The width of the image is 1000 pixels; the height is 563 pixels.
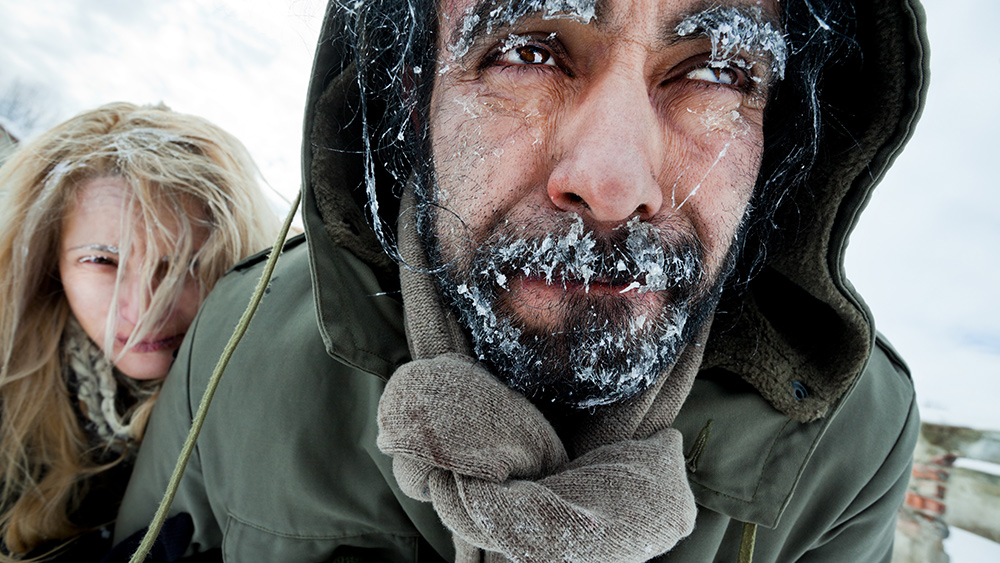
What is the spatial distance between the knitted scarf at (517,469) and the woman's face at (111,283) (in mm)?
1072

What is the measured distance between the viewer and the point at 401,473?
0.81 meters

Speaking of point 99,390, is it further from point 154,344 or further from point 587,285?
point 587,285

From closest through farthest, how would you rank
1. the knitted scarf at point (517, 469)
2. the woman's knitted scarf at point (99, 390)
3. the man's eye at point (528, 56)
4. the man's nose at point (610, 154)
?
→ the knitted scarf at point (517, 469) → the man's nose at point (610, 154) → the man's eye at point (528, 56) → the woman's knitted scarf at point (99, 390)

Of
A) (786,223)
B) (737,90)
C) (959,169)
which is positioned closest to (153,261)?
(737,90)

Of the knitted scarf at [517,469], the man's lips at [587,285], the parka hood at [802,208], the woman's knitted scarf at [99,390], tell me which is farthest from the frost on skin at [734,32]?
the woman's knitted scarf at [99,390]

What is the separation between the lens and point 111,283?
5.23ft

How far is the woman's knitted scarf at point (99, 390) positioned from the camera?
1671 millimetres

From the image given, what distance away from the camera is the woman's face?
158 centimetres

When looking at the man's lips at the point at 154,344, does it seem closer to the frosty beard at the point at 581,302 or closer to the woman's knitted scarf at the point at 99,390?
the woman's knitted scarf at the point at 99,390

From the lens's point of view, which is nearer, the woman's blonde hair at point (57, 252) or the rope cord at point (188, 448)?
the rope cord at point (188, 448)

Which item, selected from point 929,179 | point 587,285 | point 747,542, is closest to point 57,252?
point 587,285

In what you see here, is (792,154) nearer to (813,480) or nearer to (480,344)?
(813,480)

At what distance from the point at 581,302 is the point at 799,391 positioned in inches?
22.0

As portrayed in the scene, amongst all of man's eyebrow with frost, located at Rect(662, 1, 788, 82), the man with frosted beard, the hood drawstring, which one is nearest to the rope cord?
the man with frosted beard
